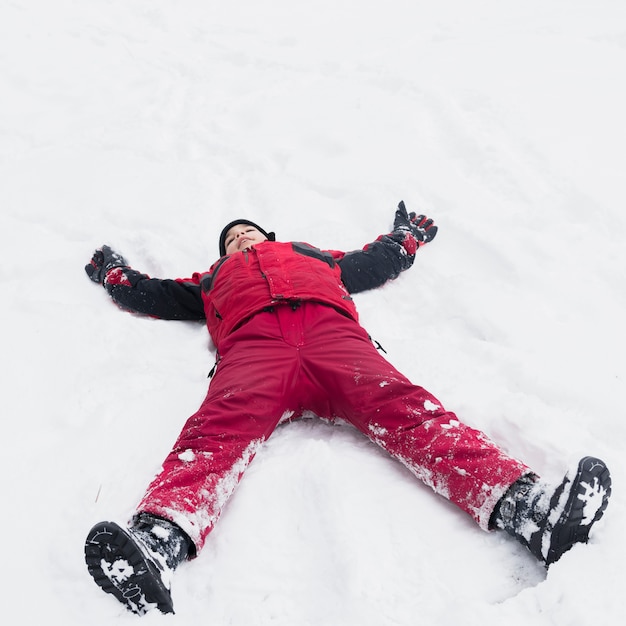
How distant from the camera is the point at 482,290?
2.65m

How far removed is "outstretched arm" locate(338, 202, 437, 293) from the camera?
275 cm

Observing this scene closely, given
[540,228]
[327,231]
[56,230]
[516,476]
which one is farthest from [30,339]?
[540,228]

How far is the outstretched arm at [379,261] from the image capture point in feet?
9.02

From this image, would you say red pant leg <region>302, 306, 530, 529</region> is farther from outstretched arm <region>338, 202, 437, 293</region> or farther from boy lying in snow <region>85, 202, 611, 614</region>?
outstretched arm <region>338, 202, 437, 293</region>

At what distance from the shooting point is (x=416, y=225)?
10.4 ft

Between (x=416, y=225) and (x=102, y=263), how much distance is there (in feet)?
5.95

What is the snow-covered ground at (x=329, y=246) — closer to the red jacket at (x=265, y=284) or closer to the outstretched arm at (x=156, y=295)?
the outstretched arm at (x=156, y=295)

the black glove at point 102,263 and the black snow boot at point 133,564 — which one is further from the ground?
the black glove at point 102,263

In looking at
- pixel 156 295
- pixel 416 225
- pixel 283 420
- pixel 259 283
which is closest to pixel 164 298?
pixel 156 295

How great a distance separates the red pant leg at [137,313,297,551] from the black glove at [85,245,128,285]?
1051 millimetres

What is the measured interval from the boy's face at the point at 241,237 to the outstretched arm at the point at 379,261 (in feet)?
1.60

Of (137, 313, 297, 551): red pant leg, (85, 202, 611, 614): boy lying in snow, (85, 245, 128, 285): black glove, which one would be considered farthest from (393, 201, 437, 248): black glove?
(85, 245, 128, 285): black glove

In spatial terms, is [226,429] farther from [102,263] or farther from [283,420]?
[102,263]

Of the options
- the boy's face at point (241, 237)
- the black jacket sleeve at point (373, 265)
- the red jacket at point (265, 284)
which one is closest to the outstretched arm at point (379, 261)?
the black jacket sleeve at point (373, 265)
